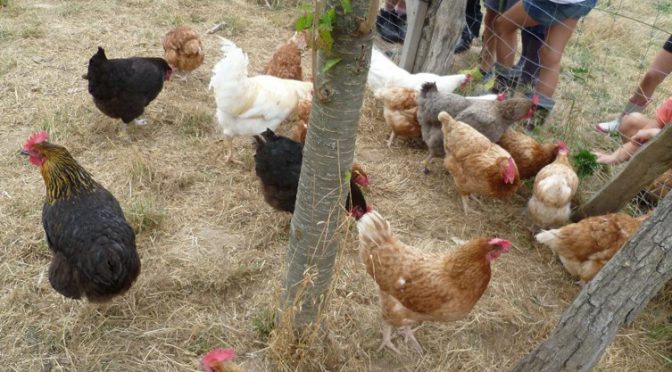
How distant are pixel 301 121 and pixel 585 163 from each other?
249 cm

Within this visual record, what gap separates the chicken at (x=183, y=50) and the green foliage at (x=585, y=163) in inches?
153

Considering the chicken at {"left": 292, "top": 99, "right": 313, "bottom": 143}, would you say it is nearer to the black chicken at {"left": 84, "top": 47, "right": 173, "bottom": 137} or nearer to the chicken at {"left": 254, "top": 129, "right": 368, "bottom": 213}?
the chicken at {"left": 254, "top": 129, "right": 368, "bottom": 213}

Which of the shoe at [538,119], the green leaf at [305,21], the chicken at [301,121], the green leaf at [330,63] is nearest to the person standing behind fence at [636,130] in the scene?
the shoe at [538,119]

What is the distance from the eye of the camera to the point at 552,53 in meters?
4.19

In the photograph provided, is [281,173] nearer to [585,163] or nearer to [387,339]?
[387,339]

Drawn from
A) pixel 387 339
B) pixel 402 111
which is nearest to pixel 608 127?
pixel 402 111

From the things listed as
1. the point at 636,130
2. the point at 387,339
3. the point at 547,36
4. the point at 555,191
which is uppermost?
the point at 547,36

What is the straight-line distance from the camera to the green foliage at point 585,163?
12.3 feet

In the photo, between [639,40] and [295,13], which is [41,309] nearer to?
[295,13]

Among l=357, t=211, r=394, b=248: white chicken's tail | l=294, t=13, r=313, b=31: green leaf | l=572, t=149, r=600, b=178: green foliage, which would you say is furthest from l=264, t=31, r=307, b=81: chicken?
l=294, t=13, r=313, b=31: green leaf

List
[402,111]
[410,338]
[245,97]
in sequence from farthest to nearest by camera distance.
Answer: [402,111] < [245,97] < [410,338]

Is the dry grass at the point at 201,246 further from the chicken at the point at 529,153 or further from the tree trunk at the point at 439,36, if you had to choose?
the tree trunk at the point at 439,36

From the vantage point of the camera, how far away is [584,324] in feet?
5.82

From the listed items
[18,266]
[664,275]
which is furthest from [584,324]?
[18,266]
